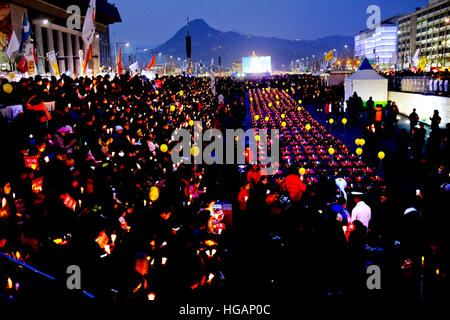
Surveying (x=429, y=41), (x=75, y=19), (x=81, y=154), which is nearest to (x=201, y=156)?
(x=81, y=154)

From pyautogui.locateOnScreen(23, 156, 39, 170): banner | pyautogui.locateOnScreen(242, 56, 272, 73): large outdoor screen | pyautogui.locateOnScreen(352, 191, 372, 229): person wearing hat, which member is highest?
pyautogui.locateOnScreen(242, 56, 272, 73): large outdoor screen

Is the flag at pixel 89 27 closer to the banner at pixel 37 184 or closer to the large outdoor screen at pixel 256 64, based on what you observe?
the banner at pixel 37 184

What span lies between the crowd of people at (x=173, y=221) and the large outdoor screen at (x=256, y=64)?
102 metres

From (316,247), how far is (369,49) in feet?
503

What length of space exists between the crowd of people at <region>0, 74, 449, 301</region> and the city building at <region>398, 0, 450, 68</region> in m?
92.2

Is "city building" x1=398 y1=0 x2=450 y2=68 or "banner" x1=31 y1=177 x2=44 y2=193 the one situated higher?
"city building" x1=398 y1=0 x2=450 y2=68

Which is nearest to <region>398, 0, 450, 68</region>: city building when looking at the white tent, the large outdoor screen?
the large outdoor screen

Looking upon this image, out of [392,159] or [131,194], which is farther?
[392,159]

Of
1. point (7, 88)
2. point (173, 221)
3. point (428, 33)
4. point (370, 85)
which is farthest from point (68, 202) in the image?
point (428, 33)

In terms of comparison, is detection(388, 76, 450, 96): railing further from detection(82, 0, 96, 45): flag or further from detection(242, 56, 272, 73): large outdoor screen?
detection(242, 56, 272, 73): large outdoor screen

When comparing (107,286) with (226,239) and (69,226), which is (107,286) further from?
(226,239)

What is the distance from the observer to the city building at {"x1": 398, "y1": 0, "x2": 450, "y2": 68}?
326ft

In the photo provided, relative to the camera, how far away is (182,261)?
17.1ft
